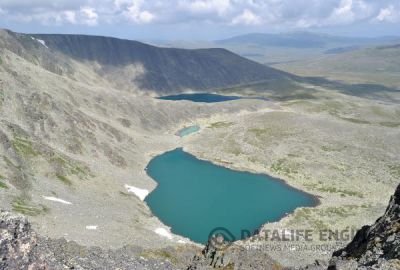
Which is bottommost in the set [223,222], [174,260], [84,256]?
[223,222]

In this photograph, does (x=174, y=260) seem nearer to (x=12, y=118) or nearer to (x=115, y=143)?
(x=12, y=118)

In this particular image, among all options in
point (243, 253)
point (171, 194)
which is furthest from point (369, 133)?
point (243, 253)

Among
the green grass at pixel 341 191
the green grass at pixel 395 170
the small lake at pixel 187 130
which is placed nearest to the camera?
the green grass at pixel 341 191

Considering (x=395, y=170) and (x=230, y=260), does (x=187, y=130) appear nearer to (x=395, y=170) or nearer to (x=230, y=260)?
(x=395, y=170)

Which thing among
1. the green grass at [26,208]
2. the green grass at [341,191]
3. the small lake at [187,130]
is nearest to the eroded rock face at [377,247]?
the green grass at [26,208]

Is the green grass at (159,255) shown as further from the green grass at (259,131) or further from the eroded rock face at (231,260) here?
the green grass at (259,131)

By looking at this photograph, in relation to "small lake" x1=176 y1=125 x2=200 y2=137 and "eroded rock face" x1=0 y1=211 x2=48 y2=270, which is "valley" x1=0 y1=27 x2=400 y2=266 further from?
"eroded rock face" x1=0 y1=211 x2=48 y2=270

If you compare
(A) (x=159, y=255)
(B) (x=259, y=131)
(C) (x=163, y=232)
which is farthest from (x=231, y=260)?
(B) (x=259, y=131)
